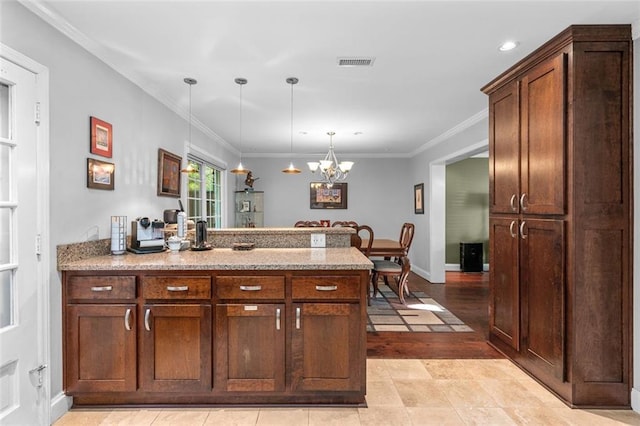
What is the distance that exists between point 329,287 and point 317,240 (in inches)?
32.2

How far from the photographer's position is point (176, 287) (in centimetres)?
218

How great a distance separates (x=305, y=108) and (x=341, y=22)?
1.84m

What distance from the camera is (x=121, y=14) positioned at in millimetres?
2088

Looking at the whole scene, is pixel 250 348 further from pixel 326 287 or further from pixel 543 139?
pixel 543 139

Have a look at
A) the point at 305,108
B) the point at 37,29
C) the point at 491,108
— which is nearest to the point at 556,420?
the point at 491,108

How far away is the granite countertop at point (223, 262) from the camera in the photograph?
2.15 meters

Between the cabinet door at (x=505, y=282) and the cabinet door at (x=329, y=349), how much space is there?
1.39 meters

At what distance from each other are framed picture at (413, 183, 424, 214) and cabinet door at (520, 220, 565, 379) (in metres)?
3.80

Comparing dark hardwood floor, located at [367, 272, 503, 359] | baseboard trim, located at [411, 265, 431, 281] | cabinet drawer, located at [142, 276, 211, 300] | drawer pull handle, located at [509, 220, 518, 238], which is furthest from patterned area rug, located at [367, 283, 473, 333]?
cabinet drawer, located at [142, 276, 211, 300]

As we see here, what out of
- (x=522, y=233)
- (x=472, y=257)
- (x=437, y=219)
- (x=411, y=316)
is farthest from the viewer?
(x=472, y=257)

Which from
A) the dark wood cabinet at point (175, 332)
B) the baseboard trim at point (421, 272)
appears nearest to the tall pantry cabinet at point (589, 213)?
the dark wood cabinet at point (175, 332)

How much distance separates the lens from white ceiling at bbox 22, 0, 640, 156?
2.04m

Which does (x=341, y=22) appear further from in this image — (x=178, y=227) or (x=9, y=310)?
(x=9, y=310)

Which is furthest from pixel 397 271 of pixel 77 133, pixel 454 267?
pixel 77 133
